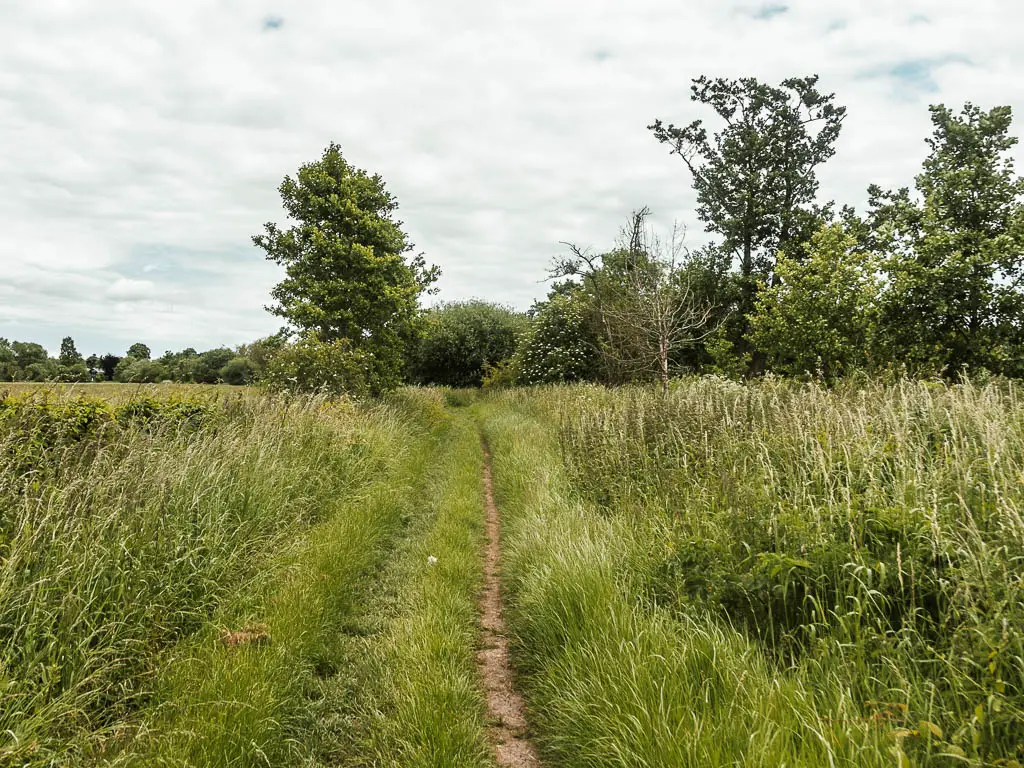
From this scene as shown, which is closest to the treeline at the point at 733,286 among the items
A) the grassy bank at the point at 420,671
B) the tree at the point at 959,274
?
the tree at the point at 959,274

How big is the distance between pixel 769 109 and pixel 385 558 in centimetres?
3258

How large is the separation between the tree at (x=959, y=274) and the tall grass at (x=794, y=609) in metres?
8.08

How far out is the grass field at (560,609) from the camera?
2609 millimetres

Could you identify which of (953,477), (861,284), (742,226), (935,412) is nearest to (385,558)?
(953,477)

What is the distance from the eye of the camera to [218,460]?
6.31 metres

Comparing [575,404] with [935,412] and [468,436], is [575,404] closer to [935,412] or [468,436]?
[468,436]

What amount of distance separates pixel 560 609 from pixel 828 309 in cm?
1649

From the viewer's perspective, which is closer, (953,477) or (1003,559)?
(1003,559)

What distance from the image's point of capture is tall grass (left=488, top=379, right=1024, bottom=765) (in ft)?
7.81

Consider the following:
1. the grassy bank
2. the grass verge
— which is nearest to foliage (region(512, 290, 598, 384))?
the grassy bank

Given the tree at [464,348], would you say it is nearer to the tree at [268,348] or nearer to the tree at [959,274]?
the tree at [268,348]

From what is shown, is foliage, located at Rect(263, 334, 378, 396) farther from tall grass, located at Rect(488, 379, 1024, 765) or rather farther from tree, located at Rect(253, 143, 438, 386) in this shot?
tall grass, located at Rect(488, 379, 1024, 765)

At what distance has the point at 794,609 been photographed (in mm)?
Answer: 3549

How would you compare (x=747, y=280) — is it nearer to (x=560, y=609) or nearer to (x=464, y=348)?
(x=464, y=348)
